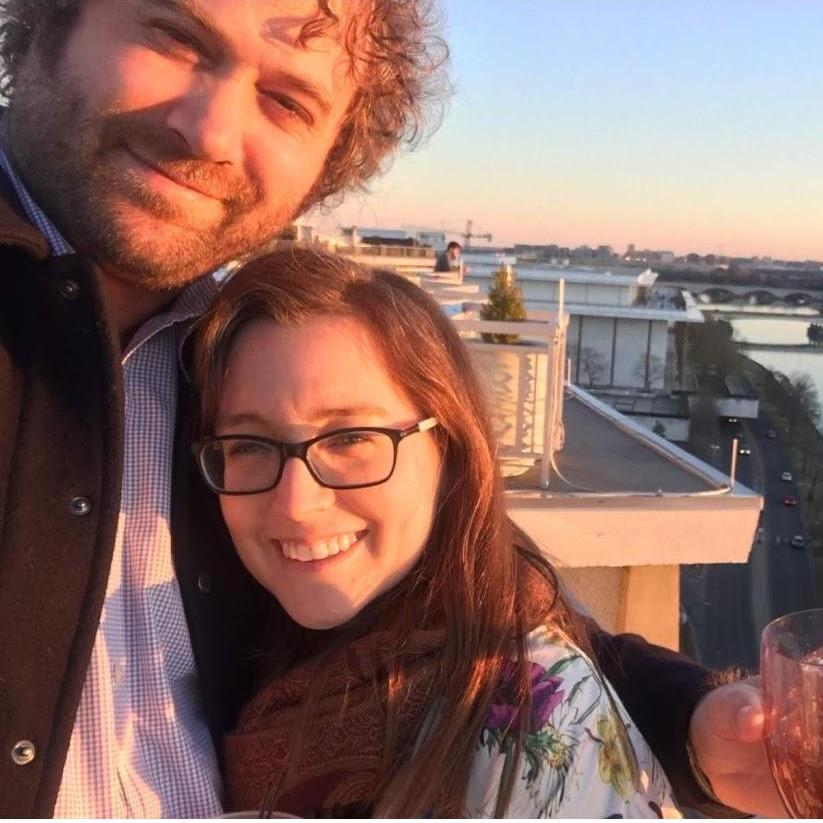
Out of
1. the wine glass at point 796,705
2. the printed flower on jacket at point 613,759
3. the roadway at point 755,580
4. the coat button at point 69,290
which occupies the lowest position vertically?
the roadway at point 755,580

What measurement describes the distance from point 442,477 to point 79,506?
589 mm

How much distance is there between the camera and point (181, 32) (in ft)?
4.58

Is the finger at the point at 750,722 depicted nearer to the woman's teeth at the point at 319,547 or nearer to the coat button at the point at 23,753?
the woman's teeth at the point at 319,547

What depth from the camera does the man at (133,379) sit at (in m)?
1.15

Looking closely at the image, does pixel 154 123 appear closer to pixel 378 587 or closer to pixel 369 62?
pixel 369 62

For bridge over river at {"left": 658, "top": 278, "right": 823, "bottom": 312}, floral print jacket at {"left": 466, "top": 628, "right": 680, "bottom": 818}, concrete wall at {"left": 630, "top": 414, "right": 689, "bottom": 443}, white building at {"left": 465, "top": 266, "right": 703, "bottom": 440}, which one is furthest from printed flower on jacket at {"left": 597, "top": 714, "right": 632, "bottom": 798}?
bridge over river at {"left": 658, "top": 278, "right": 823, "bottom": 312}

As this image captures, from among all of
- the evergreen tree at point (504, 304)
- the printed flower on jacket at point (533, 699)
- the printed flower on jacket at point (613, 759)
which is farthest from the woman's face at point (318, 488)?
the evergreen tree at point (504, 304)

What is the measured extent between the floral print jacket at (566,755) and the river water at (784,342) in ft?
53.0

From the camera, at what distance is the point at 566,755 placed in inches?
45.3

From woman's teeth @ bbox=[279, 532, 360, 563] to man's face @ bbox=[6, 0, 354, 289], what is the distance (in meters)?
0.49

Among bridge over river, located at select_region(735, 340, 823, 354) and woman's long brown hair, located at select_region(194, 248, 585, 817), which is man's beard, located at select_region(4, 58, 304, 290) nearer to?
woman's long brown hair, located at select_region(194, 248, 585, 817)

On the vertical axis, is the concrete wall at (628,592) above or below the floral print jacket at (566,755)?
below

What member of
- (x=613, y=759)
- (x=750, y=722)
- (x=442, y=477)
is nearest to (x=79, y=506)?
(x=442, y=477)

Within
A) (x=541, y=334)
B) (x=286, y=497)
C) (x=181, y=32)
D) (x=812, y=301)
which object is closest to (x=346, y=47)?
(x=181, y=32)
